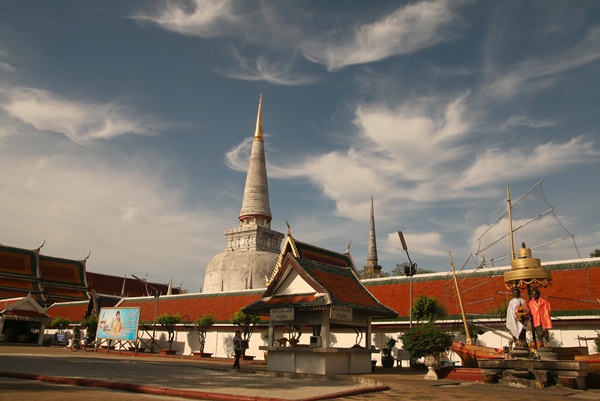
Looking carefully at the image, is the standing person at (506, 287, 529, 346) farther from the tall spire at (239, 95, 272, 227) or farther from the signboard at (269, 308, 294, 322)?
the tall spire at (239, 95, 272, 227)

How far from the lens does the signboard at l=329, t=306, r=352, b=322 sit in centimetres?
2030

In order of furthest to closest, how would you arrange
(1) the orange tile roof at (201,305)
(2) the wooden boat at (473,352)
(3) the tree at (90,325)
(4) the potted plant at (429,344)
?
(3) the tree at (90,325) < (1) the orange tile roof at (201,305) < (2) the wooden boat at (473,352) < (4) the potted plant at (429,344)

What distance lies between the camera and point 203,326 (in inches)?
1449

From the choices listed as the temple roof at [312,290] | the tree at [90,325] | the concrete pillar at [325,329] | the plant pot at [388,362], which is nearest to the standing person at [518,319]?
the temple roof at [312,290]

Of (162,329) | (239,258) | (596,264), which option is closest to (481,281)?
(596,264)

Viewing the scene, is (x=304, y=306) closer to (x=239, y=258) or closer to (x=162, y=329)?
(x=162, y=329)

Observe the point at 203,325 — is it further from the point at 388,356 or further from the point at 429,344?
the point at 429,344

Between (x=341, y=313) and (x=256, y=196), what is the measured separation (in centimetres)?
4684

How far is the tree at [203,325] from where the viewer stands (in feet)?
119

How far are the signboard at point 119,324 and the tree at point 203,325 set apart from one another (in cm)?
477

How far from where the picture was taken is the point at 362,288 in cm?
2445

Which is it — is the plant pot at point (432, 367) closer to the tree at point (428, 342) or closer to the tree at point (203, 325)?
the tree at point (428, 342)

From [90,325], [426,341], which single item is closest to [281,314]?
[426,341]

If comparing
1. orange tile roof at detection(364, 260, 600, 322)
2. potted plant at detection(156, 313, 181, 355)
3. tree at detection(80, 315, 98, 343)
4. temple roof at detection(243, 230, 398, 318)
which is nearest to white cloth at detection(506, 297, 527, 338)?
temple roof at detection(243, 230, 398, 318)
